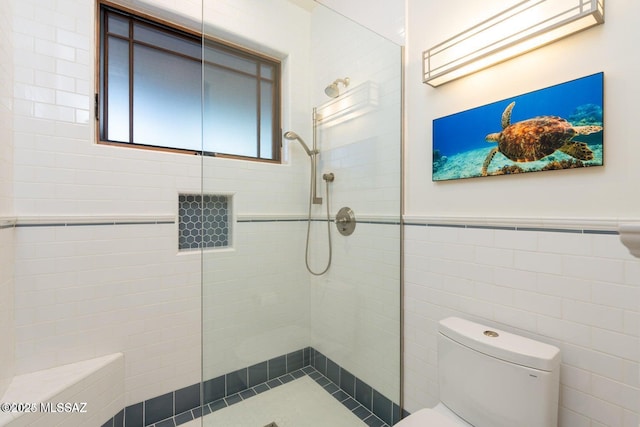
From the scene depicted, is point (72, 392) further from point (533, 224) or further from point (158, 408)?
point (533, 224)

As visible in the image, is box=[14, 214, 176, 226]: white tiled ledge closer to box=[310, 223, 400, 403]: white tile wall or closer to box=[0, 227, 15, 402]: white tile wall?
box=[0, 227, 15, 402]: white tile wall

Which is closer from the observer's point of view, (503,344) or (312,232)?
(503,344)

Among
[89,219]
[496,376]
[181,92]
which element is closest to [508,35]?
[496,376]

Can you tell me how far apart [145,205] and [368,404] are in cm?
179

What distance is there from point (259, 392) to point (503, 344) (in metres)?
1.27

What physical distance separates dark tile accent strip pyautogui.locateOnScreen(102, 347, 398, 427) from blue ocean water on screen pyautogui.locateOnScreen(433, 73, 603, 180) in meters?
1.34

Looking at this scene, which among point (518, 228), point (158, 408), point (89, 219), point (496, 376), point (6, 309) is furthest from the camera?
point (158, 408)

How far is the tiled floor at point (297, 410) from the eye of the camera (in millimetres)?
1465

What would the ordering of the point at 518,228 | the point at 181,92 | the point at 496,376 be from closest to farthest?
1. the point at 496,376
2. the point at 518,228
3. the point at 181,92

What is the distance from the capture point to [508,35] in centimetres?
107

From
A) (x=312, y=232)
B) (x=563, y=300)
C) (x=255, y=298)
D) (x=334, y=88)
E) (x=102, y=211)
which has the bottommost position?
(x=255, y=298)

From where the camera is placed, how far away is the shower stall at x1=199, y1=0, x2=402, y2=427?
1.56m

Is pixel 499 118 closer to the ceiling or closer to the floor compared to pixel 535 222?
closer to the ceiling

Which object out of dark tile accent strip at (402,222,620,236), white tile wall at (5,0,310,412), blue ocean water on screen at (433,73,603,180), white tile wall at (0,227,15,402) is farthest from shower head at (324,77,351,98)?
white tile wall at (0,227,15,402)
